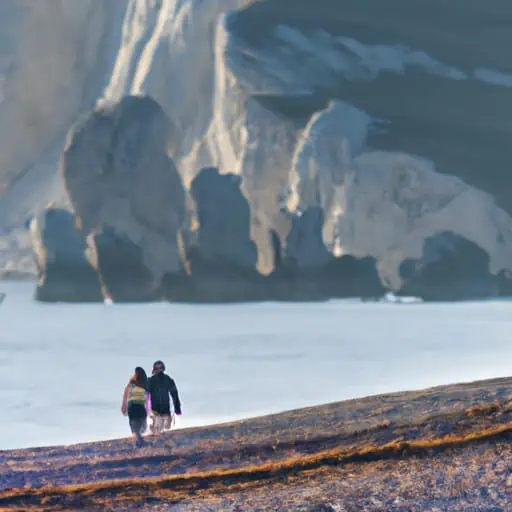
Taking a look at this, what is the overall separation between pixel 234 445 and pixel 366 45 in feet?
198

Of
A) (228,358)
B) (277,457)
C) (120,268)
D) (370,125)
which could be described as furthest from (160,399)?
(370,125)

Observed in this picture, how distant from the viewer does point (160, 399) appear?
9836 millimetres

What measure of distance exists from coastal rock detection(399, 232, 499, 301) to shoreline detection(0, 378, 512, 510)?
5006 cm

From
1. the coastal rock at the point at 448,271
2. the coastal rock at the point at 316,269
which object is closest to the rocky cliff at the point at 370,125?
the coastal rock at the point at 448,271

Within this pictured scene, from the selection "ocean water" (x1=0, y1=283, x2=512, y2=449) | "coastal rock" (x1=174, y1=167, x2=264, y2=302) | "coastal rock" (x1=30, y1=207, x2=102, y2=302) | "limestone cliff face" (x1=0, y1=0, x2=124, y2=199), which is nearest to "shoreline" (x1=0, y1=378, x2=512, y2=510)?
"ocean water" (x1=0, y1=283, x2=512, y2=449)

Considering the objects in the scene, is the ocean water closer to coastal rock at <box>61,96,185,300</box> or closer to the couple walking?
the couple walking

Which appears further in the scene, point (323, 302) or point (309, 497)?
point (323, 302)

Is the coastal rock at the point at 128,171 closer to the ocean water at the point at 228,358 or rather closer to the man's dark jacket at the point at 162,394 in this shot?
the ocean water at the point at 228,358

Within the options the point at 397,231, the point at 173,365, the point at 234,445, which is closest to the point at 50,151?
the point at 397,231

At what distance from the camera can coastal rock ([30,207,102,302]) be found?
2392 inches

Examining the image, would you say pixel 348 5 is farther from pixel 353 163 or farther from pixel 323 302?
pixel 323 302

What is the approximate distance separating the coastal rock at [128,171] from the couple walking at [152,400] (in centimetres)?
5254

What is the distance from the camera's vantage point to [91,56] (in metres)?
111

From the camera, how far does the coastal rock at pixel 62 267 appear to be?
2392 inches
